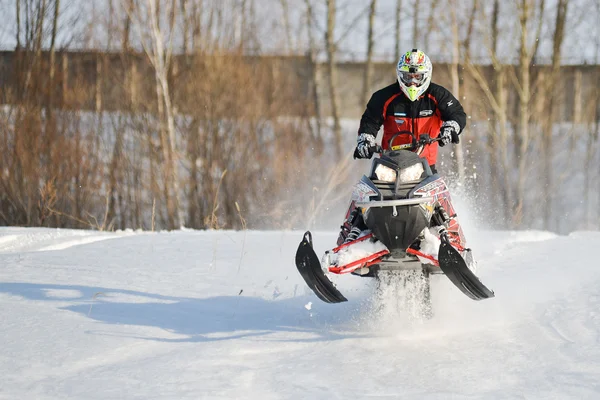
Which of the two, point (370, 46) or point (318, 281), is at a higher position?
point (370, 46)

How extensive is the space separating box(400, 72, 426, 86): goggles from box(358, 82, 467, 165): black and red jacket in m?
0.25

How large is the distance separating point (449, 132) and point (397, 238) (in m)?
1.06

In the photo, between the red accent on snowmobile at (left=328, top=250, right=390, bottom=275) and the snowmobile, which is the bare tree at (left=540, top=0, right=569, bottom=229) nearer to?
the snowmobile

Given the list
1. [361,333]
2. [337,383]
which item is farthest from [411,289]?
[337,383]

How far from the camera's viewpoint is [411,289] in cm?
558

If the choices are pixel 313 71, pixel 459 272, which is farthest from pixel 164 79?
pixel 459 272

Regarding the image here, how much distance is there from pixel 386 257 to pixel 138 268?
3.37 meters

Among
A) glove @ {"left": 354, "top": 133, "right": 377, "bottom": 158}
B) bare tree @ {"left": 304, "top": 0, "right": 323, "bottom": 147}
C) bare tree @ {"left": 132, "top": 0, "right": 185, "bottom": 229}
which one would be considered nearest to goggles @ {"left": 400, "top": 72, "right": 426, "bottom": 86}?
glove @ {"left": 354, "top": 133, "right": 377, "bottom": 158}

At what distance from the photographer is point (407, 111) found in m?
5.85

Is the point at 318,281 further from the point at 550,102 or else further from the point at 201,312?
the point at 550,102

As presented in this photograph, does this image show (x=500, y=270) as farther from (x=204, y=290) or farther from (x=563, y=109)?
(x=563, y=109)

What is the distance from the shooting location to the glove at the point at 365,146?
5418 mm

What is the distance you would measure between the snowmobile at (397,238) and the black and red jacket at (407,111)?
75cm

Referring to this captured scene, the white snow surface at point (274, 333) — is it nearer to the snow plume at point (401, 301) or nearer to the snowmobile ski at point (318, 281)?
the snow plume at point (401, 301)
